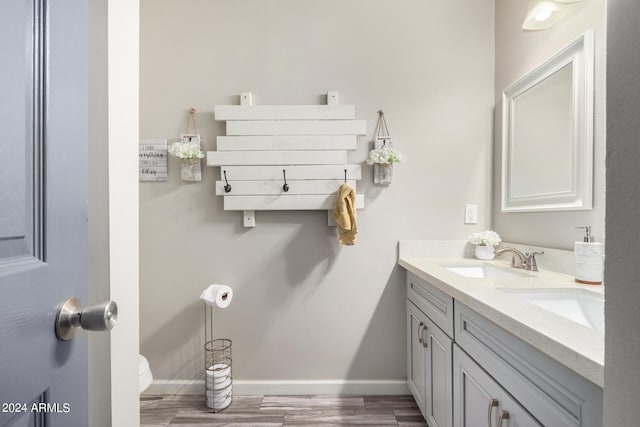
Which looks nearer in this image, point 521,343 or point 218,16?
point 521,343

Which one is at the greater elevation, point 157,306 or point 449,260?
point 449,260

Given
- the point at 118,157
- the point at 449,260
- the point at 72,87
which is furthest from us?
the point at 449,260

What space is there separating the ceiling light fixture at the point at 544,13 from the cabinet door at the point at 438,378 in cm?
143

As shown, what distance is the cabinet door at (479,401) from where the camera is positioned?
78cm

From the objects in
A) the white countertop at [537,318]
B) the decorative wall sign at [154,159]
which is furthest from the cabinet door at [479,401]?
the decorative wall sign at [154,159]

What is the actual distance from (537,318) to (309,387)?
152 cm

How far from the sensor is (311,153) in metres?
1.79

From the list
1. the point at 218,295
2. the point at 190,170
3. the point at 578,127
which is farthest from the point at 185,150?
the point at 578,127

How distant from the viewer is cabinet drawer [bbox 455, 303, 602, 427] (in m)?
0.58

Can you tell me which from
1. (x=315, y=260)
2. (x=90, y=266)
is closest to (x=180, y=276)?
(x=315, y=260)

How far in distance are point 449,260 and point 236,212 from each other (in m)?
1.38

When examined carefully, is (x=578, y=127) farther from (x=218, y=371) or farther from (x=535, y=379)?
(x=218, y=371)

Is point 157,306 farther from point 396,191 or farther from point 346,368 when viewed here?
point 396,191

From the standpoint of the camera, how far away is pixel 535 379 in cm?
71
